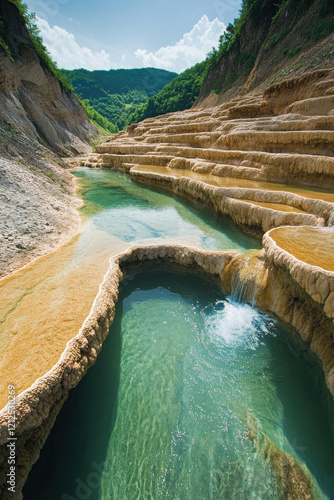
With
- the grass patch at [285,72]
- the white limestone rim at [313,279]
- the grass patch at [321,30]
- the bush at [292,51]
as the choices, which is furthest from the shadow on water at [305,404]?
the bush at [292,51]

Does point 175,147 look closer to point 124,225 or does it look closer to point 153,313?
point 124,225

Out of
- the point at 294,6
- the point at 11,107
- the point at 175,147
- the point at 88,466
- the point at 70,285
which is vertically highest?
the point at 294,6

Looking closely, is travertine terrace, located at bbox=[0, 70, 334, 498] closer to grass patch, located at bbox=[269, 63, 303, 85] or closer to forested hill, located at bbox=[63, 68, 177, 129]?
grass patch, located at bbox=[269, 63, 303, 85]

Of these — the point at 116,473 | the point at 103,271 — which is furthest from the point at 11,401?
the point at 103,271

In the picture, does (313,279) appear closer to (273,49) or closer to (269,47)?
(273,49)

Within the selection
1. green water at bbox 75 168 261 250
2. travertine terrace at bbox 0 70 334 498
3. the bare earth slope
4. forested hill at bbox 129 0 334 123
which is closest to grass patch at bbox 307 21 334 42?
forested hill at bbox 129 0 334 123

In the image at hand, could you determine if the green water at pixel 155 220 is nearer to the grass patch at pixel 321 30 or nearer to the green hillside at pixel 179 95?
the grass patch at pixel 321 30
